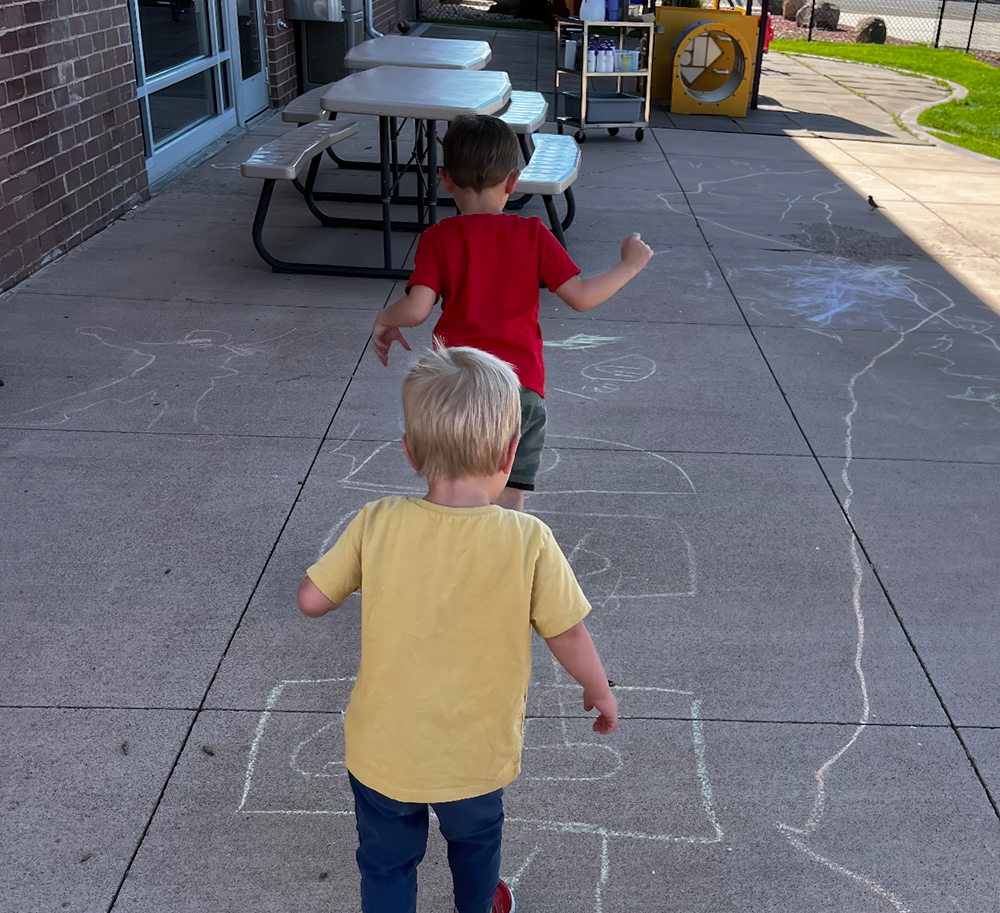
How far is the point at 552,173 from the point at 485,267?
3.33m

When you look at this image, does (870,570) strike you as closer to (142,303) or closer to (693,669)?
(693,669)

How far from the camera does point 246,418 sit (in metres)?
4.12

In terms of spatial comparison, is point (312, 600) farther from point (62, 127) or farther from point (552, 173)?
point (62, 127)

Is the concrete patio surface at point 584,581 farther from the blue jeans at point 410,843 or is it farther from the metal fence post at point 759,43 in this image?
the metal fence post at point 759,43

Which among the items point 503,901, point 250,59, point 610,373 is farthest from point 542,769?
point 250,59

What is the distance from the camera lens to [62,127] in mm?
5805

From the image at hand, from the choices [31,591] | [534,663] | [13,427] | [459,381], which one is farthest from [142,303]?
[459,381]

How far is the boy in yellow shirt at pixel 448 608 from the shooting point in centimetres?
160

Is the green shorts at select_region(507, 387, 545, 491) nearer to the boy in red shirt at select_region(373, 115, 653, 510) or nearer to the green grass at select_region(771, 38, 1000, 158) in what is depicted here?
the boy in red shirt at select_region(373, 115, 653, 510)

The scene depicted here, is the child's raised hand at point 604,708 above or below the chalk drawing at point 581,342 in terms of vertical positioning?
above

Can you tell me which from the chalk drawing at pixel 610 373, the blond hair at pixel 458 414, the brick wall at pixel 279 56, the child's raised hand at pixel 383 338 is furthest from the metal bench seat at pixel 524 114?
the blond hair at pixel 458 414

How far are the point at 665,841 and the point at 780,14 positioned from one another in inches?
1071

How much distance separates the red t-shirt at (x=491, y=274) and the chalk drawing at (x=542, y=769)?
931 mm

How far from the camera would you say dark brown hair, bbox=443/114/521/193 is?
2.64 m
